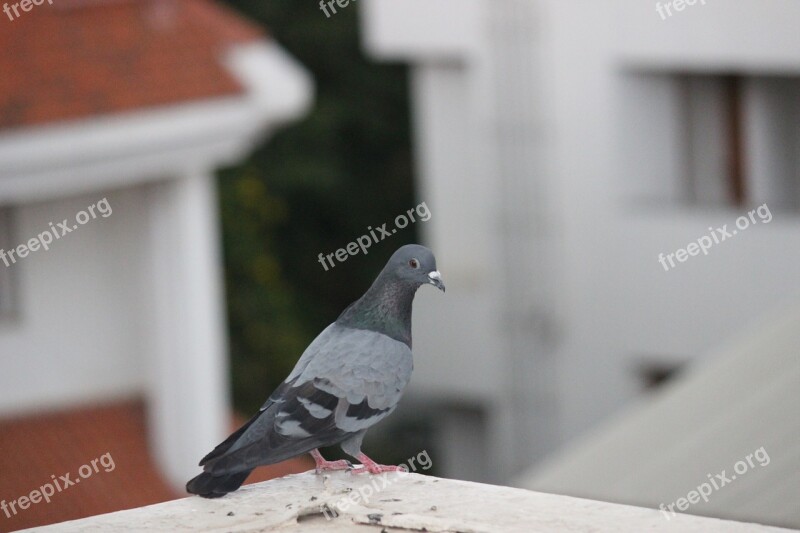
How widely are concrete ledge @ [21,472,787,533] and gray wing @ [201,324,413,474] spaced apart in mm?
382

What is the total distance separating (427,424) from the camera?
21125 mm

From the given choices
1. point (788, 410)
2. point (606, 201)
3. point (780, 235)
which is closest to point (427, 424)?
point (606, 201)

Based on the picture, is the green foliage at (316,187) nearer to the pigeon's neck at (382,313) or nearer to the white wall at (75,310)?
the white wall at (75,310)

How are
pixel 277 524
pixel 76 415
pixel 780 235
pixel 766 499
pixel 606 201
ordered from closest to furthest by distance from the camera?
1. pixel 277 524
2. pixel 766 499
3. pixel 76 415
4. pixel 780 235
5. pixel 606 201

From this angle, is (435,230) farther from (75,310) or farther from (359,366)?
(359,366)

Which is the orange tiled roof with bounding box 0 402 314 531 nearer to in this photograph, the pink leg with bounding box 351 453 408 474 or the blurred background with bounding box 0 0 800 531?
the blurred background with bounding box 0 0 800 531

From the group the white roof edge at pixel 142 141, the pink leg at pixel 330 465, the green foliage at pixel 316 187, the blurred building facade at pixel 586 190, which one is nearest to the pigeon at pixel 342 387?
the pink leg at pixel 330 465

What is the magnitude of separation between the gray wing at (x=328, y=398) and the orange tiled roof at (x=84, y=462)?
615 cm

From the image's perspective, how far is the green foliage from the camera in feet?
70.4

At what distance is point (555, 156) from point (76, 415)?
819 cm

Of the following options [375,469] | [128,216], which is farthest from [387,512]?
[128,216]

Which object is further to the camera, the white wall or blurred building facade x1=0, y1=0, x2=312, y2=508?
the white wall

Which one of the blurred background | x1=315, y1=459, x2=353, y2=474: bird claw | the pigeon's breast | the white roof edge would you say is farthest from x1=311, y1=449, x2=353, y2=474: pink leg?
the white roof edge

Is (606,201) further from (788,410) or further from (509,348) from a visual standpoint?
(788,410)
